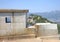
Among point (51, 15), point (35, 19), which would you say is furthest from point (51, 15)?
point (35, 19)

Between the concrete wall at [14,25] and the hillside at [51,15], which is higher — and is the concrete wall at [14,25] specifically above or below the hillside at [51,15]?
below

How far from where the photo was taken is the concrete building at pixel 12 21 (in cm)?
180

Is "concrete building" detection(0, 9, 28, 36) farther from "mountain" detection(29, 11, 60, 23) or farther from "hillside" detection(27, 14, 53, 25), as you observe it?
"mountain" detection(29, 11, 60, 23)

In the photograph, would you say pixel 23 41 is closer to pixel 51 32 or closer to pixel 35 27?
pixel 35 27

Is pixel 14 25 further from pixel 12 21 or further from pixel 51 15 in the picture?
pixel 51 15

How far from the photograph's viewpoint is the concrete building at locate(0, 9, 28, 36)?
1.80 meters

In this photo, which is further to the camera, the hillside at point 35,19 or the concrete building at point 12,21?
the hillside at point 35,19

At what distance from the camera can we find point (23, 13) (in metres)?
1.83

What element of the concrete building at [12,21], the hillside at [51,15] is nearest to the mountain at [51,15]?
the hillside at [51,15]

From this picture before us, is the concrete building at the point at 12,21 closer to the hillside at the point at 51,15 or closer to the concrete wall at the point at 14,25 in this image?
the concrete wall at the point at 14,25

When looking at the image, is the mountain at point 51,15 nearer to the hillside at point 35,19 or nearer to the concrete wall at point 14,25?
the hillside at point 35,19

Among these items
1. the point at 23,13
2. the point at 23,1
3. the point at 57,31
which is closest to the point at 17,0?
the point at 23,1

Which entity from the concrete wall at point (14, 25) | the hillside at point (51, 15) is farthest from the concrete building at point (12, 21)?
the hillside at point (51, 15)

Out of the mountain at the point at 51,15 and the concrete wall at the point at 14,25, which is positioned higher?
the mountain at the point at 51,15
